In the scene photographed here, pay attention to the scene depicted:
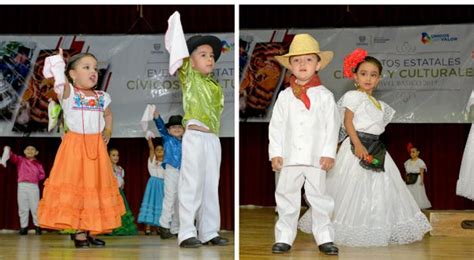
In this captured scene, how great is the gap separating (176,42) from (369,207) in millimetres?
1448

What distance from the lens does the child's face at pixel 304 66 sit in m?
4.30

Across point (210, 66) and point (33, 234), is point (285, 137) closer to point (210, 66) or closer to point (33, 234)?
point (210, 66)

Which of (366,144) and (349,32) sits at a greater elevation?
(349,32)

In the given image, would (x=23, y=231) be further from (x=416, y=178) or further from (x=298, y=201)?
(x=298, y=201)

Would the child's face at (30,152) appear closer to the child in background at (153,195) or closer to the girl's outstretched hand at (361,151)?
the child in background at (153,195)

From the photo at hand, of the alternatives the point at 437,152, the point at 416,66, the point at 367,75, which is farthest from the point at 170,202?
the point at 437,152

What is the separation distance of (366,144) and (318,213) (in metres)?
0.73

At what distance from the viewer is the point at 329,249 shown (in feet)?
13.8

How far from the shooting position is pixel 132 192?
778 centimetres

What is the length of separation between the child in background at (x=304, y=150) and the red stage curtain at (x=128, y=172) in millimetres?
3342

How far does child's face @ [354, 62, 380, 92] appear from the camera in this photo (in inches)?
189

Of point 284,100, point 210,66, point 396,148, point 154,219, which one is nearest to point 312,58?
point 284,100

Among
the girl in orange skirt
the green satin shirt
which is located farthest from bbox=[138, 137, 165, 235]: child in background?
the green satin shirt

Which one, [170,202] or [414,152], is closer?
[170,202]
